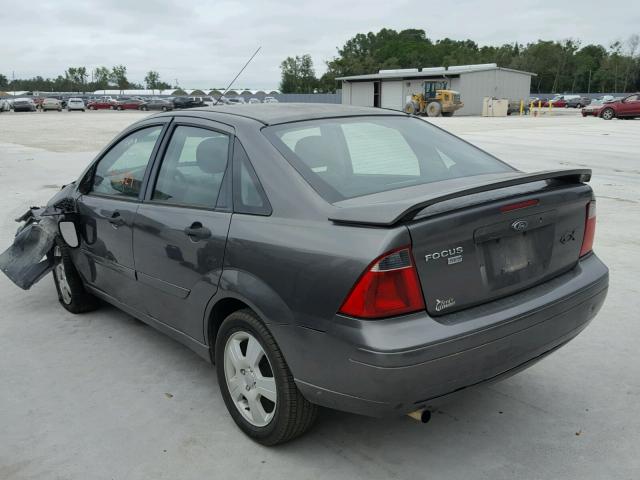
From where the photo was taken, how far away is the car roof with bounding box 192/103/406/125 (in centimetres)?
329

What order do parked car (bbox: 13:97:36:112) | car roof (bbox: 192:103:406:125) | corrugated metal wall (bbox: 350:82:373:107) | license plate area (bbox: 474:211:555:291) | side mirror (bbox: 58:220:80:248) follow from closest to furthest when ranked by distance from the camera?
license plate area (bbox: 474:211:555:291), car roof (bbox: 192:103:406:125), side mirror (bbox: 58:220:80:248), corrugated metal wall (bbox: 350:82:373:107), parked car (bbox: 13:97:36:112)

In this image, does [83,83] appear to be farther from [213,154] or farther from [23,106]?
[213,154]

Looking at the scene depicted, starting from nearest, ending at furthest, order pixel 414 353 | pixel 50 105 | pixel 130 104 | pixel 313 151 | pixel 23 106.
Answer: pixel 414 353
pixel 313 151
pixel 23 106
pixel 50 105
pixel 130 104

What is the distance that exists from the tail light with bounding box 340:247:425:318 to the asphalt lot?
0.52 meters

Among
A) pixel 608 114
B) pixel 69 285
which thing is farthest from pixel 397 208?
pixel 608 114

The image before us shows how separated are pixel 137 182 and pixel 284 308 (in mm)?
1744

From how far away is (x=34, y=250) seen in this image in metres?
4.79

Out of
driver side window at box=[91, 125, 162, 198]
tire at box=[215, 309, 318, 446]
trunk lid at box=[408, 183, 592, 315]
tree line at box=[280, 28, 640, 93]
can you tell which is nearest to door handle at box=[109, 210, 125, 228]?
driver side window at box=[91, 125, 162, 198]

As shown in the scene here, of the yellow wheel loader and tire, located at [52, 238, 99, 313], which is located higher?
tire, located at [52, 238, 99, 313]

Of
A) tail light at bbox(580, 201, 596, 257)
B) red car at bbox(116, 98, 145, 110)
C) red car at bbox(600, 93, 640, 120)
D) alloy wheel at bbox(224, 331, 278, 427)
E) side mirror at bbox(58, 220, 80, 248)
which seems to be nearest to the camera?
alloy wheel at bbox(224, 331, 278, 427)

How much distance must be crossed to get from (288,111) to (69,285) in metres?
2.47

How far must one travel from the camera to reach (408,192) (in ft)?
9.48

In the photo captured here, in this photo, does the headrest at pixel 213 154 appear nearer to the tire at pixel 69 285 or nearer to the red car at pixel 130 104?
the tire at pixel 69 285

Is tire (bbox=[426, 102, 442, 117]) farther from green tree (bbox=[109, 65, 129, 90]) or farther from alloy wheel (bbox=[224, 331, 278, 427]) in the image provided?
green tree (bbox=[109, 65, 129, 90])
